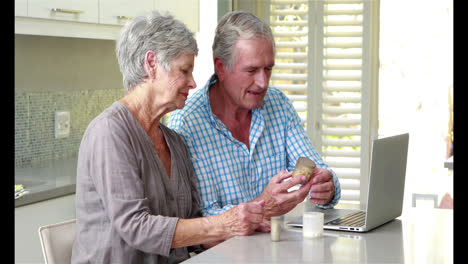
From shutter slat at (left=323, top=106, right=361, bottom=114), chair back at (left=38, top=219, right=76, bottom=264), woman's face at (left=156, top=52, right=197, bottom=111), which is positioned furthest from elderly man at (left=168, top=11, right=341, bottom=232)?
shutter slat at (left=323, top=106, right=361, bottom=114)

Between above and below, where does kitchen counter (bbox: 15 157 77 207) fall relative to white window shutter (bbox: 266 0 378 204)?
below

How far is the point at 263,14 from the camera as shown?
13.7 ft

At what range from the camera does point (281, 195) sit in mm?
1714

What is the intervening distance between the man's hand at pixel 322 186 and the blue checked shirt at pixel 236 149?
49mm

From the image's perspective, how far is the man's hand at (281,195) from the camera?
5.50 feet

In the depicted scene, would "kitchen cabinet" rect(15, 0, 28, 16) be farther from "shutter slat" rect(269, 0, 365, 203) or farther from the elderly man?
"shutter slat" rect(269, 0, 365, 203)

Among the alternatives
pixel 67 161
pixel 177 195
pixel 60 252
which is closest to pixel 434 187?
pixel 67 161

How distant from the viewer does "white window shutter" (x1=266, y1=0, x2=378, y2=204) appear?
393cm

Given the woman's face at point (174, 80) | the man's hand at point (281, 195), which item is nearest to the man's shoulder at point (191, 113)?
the woman's face at point (174, 80)

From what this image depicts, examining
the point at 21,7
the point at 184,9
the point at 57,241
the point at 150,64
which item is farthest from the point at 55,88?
the point at 57,241

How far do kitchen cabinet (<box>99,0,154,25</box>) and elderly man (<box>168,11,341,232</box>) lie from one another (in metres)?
0.94

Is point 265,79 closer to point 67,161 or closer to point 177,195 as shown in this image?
point 177,195

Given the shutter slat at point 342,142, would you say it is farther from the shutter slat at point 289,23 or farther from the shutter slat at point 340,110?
the shutter slat at point 289,23
